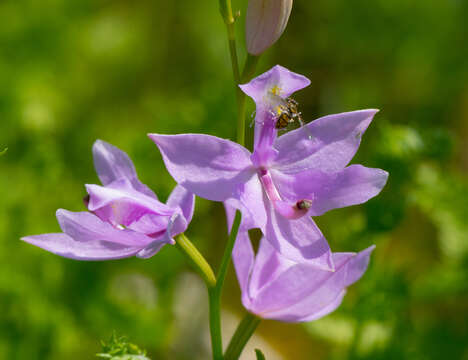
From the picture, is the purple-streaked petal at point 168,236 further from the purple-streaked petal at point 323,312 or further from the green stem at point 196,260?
the purple-streaked petal at point 323,312

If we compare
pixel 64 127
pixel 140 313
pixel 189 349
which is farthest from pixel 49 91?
pixel 189 349

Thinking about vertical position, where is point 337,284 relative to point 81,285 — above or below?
above

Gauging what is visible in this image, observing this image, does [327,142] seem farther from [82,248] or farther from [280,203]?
[82,248]

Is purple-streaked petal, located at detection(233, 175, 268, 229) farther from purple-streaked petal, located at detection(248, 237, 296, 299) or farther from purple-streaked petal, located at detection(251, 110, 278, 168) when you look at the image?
purple-streaked petal, located at detection(248, 237, 296, 299)

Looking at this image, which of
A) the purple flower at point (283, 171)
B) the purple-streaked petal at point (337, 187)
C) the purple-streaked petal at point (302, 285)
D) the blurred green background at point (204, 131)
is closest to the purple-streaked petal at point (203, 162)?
the purple flower at point (283, 171)

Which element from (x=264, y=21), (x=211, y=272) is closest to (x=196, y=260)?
(x=211, y=272)

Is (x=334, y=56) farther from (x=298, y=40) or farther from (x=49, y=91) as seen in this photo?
(x=49, y=91)

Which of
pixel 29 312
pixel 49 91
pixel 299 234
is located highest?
pixel 299 234
